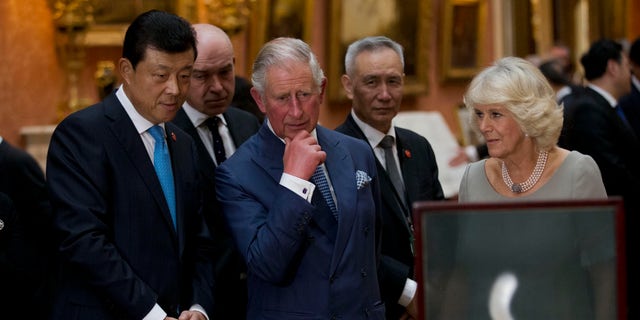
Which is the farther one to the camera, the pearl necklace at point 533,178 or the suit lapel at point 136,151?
the pearl necklace at point 533,178

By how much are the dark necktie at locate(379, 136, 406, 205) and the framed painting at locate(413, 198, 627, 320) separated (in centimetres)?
203

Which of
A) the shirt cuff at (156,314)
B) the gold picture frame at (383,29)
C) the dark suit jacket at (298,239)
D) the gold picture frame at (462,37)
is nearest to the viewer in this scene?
the dark suit jacket at (298,239)

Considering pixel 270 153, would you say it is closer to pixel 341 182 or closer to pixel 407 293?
pixel 341 182

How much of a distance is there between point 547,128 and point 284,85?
1000 mm

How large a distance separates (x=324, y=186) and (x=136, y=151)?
69 cm

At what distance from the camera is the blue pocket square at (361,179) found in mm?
4136

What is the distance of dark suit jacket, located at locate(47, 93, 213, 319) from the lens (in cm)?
389

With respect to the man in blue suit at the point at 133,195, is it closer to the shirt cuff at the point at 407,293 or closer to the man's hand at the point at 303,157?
the man's hand at the point at 303,157

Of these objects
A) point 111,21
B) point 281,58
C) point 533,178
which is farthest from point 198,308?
point 111,21

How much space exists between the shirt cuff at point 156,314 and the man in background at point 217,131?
740mm

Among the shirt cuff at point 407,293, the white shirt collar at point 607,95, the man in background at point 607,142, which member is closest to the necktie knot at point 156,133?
the shirt cuff at point 407,293

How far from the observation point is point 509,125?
418 cm

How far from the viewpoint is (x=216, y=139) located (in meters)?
5.07

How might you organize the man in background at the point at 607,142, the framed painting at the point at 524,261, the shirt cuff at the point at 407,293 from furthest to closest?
the man in background at the point at 607,142, the shirt cuff at the point at 407,293, the framed painting at the point at 524,261
